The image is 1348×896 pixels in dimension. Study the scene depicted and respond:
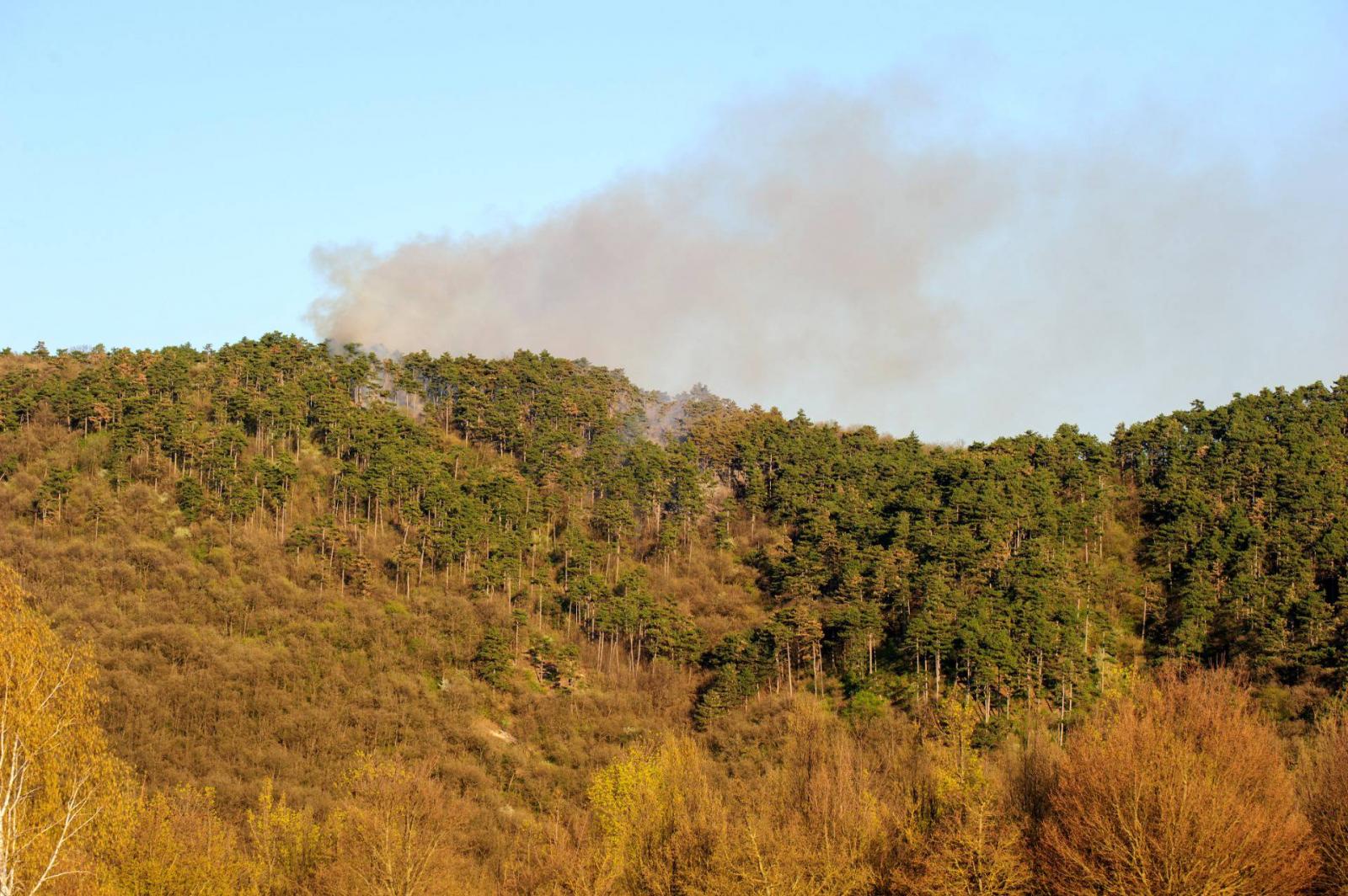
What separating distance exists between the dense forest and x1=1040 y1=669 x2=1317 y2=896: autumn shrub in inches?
8.0

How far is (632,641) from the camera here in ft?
375

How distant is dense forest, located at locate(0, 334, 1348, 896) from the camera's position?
46.2 meters

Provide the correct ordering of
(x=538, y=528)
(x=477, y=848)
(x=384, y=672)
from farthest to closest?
(x=538, y=528) < (x=384, y=672) < (x=477, y=848)

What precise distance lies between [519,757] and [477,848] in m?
19.3

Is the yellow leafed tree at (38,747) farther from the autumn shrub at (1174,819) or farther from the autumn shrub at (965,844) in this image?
the autumn shrub at (1174,819)

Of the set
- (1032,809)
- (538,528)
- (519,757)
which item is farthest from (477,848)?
(538,528)

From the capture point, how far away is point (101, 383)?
134 meters

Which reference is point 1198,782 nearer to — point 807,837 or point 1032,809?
point 1032,809

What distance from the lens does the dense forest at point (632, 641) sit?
46156mm

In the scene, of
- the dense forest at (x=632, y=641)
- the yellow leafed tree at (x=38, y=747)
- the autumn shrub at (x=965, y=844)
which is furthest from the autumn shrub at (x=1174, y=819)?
the yellow leafed tree at (x=38, y=747)

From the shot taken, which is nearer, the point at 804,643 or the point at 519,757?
the point at 519,757

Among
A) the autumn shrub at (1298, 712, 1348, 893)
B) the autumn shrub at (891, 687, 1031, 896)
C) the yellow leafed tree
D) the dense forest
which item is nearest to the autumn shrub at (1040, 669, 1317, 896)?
the dense forest

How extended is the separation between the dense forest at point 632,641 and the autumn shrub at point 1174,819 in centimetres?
20

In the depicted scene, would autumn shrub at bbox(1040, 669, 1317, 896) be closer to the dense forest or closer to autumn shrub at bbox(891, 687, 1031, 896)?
the dense forest
